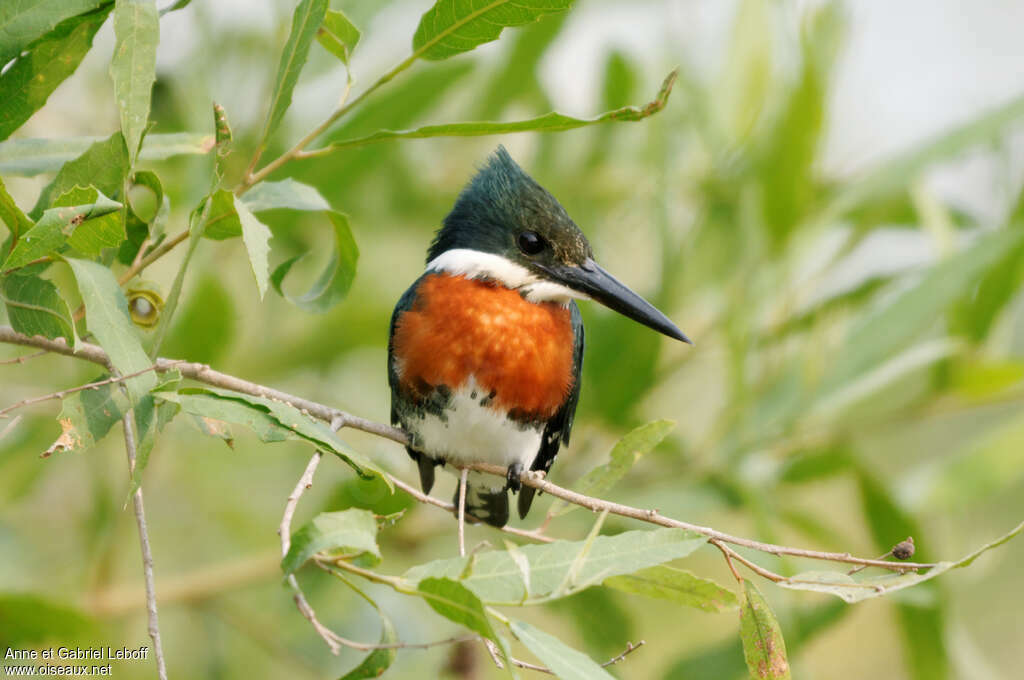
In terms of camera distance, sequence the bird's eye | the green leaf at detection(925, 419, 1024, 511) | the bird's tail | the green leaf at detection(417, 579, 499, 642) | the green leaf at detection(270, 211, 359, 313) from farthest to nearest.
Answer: the green leaf at detection(925, 419, 1024, 511), the bird's tail, the bird's eye, the green leaf at detection(270, 211, 359, 313), the green leaf at detection(417, 579, 499, 642)

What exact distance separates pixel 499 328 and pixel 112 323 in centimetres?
108

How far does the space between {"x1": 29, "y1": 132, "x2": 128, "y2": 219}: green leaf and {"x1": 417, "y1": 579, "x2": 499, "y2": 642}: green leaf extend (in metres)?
0.68

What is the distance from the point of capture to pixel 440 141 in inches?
133

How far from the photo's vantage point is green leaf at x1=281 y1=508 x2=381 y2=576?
3.78 ft

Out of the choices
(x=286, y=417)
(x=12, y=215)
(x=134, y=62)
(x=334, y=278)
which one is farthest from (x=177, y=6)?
(x=286, y=417)

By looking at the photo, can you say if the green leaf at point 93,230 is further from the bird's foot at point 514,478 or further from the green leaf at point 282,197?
the bird's foot at point 514,478

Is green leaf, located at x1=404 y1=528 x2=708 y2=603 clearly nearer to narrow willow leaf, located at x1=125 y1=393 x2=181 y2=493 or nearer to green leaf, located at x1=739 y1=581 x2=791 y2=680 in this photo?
green leaf, located at x1=739 y1=581 x2=791 y2=680

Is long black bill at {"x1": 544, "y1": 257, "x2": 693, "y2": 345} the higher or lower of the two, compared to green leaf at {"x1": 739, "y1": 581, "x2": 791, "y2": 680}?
higher

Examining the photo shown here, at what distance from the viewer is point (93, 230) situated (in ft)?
4.35

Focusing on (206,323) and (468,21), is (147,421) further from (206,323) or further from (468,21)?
(206,323)

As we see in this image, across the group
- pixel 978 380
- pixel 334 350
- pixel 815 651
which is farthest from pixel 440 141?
pixel 815 651

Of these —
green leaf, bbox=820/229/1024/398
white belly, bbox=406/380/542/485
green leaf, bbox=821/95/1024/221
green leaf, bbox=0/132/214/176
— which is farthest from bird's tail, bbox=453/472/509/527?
green leaf, bbox=0/132/214/176

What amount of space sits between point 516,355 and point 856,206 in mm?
1158

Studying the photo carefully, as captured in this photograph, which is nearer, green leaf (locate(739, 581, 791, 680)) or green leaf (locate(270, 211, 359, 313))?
green leaf (locate(739, 581, 791, 680))
